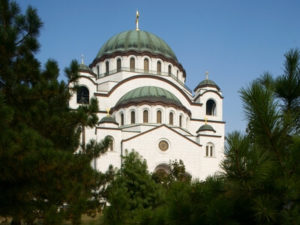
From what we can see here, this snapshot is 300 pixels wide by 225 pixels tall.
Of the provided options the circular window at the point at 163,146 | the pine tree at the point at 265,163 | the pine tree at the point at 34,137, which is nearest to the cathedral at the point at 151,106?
the circular window at the point at 163,146

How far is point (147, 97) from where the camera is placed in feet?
102

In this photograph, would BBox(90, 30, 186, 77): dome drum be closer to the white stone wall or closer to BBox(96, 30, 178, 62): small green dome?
BBox(96, 30, 178, 62): small green dome

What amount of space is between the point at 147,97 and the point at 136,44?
371 inches

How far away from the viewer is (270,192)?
291 centimetres

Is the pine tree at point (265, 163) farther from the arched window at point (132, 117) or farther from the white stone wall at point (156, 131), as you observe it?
the arched window at point (132, 117)

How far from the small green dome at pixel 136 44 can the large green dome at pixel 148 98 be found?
20.4ft

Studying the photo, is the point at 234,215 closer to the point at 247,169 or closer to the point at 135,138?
the point at 247,169

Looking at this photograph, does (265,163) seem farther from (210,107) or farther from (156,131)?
(210,107)

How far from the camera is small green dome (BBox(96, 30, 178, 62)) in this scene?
3816cm

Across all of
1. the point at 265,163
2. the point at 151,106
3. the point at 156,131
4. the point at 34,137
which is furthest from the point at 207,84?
the point at 265,163

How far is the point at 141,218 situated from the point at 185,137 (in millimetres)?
26196

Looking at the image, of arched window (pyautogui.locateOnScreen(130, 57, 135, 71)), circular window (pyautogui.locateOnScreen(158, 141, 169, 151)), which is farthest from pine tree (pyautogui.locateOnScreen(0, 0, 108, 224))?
arched window (pyautogui.locateOnScreen(130, 57, 135, 71))

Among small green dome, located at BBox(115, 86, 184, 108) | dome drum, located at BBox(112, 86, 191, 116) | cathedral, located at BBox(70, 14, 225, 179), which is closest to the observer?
cathedral, located at BBox(70, 14, 225, 179)

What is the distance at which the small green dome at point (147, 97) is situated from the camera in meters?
31.0
